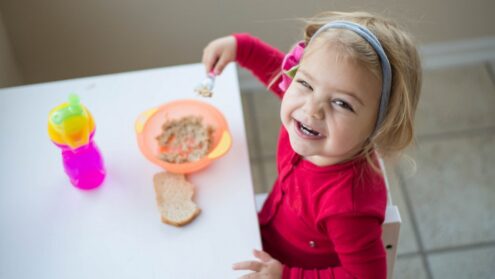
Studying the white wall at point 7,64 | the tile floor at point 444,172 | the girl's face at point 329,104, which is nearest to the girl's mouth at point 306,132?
the girl's face at point 329,104

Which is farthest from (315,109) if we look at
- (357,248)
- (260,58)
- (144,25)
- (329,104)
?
(144,25)

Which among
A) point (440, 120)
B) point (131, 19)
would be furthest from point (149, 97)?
point (440, 120)

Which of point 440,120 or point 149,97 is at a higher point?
point 149,97

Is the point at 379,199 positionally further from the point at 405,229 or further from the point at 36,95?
the point at 405,229

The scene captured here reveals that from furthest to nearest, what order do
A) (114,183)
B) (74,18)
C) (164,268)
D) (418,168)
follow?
1. (418,168)
2. (74,18)
3. (114,183)
4. (164,268)

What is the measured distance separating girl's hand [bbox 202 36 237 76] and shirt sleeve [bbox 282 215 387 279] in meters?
0.37

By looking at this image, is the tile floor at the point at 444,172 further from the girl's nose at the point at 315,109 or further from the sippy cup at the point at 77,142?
the sippy cup at the point at 77,142

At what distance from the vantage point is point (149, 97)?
108 cm

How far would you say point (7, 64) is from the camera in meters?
1.56

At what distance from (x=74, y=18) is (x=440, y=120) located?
1.19 metres

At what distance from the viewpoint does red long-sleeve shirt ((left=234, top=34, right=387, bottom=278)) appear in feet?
2.90

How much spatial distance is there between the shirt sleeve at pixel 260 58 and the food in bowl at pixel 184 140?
181 millimetres

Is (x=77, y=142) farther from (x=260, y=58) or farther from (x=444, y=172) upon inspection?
(x=444, y=172)

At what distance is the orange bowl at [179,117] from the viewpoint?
95 centimetres
